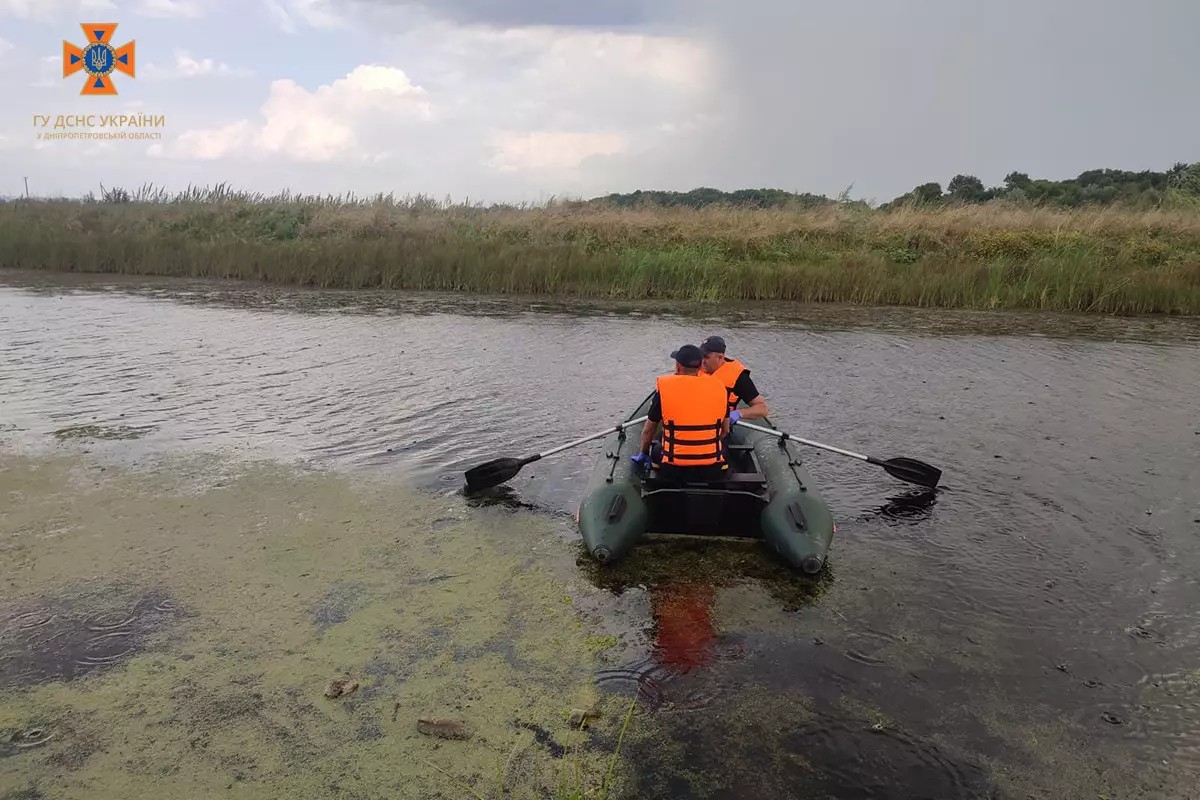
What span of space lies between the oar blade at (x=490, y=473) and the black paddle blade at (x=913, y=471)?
2.94 meters

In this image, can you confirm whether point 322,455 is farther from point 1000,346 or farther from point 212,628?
point 1000,346

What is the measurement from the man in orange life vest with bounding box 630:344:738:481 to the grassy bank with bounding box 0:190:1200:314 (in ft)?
44.8

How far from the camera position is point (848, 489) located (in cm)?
675

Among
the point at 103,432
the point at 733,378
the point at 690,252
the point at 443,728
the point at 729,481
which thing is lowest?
the point at 443,728

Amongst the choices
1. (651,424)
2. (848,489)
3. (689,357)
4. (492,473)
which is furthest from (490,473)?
(848,489)

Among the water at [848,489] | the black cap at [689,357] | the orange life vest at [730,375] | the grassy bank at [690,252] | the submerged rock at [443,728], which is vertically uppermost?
the grassy bank at [690,252]

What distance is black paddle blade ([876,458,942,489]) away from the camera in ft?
21.1

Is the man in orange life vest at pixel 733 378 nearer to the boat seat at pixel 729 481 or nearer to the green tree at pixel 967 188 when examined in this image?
the boat seat at pixel 729 481

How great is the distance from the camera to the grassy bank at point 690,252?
17.7 metres

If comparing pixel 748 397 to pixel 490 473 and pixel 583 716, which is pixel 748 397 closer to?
pixel 490 473

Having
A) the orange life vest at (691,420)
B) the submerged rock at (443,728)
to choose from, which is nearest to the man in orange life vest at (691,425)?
the orange life vest at (691,420)

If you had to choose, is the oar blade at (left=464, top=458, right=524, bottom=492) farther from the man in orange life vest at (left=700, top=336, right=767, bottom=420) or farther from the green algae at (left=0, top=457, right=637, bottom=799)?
the man in orange life vest at (left=700, top=336, right=767, bottom=420)

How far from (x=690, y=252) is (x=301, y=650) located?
17.7 meters

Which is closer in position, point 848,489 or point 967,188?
point 848,489
